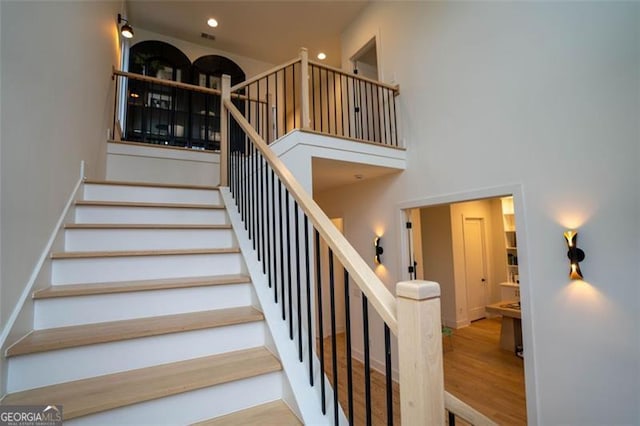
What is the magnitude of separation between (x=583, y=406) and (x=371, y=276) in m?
2.33

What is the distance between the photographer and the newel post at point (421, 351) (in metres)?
0.74

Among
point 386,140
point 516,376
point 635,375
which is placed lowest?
point 516,376

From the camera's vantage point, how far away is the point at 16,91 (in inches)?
50.9

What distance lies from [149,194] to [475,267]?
236 inches

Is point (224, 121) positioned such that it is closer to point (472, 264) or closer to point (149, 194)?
point (149, 194)

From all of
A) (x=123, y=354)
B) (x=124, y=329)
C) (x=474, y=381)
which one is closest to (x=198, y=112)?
(x=124, y=329)

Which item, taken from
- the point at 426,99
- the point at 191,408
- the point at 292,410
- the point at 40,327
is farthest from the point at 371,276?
the point at 426,99

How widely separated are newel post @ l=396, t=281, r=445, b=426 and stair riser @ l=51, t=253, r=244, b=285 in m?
1.46

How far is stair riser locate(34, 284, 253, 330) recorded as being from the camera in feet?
4.75

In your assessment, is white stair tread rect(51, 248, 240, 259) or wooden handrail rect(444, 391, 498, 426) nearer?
wooden handrail rect(444, 391, 498, 426)

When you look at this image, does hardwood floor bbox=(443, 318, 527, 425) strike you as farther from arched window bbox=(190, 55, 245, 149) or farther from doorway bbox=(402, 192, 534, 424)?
arched window bbox=(190, 55, 245, 149)

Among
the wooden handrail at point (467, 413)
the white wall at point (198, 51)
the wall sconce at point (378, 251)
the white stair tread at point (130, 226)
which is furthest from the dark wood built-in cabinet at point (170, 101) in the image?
the wooden handrail at point (467, 413)

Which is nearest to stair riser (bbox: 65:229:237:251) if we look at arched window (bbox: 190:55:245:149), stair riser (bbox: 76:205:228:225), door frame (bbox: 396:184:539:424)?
stair riser (bbox: 76:205:228:225)

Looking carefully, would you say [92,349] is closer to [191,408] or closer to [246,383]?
[191,408]
